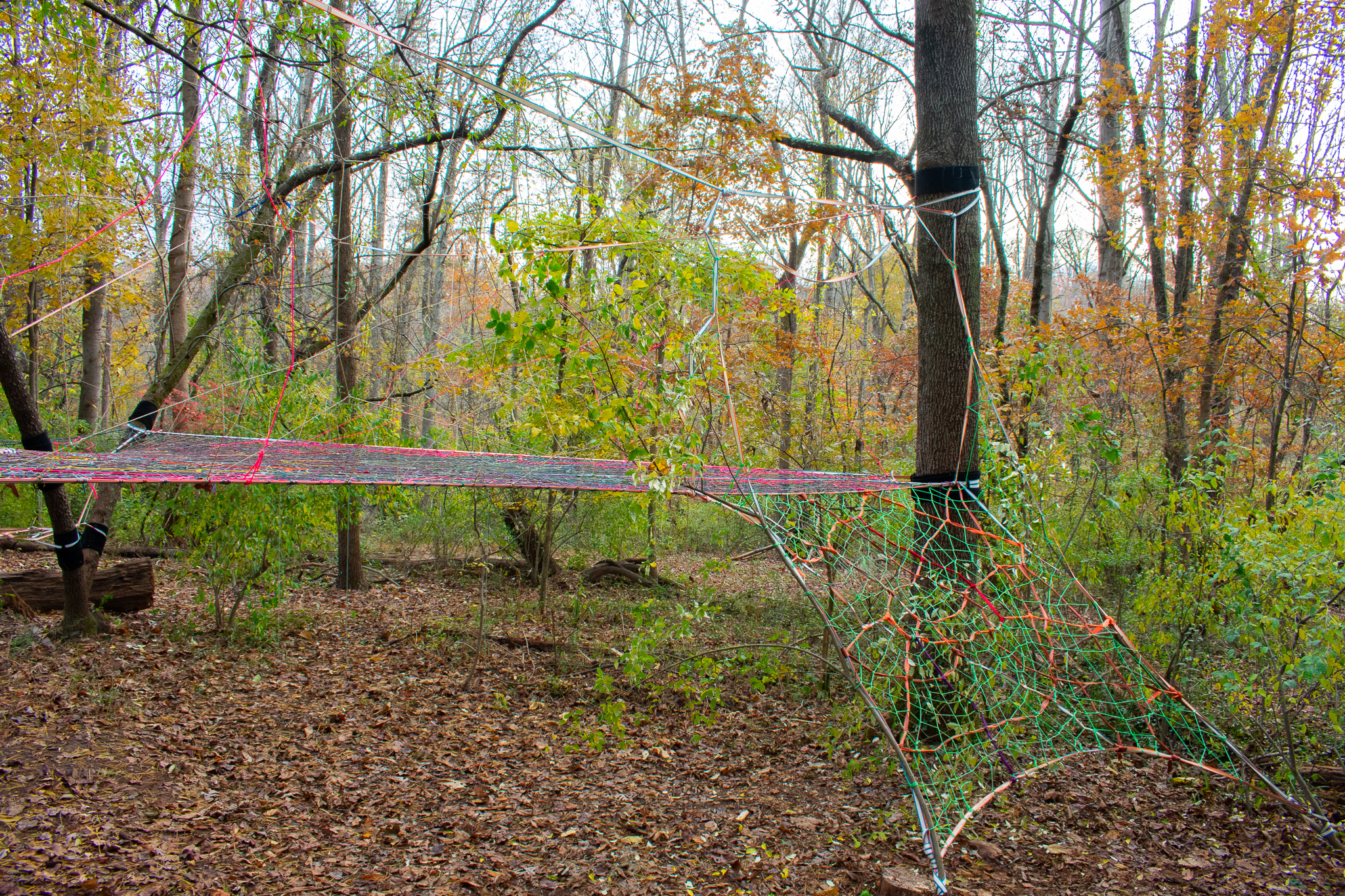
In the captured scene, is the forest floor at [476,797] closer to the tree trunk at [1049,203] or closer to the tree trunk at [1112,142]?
the tree trunk at [1049,203]

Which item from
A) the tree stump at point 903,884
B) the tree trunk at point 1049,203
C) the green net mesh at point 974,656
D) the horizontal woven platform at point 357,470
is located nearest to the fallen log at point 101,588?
the horizontal woven platform at point 357,470

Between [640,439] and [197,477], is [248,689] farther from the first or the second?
[640,439]

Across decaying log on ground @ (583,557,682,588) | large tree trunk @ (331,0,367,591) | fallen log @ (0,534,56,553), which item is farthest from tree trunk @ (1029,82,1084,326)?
fallen log @ (0,534,56,553)

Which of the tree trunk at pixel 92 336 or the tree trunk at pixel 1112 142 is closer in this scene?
the tree trunk at pixel 1112 142

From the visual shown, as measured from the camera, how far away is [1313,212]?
130 inches

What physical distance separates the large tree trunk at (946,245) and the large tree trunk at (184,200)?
3.35 metres

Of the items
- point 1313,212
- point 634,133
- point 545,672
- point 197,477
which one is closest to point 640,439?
point 197,477

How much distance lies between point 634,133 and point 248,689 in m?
4.83

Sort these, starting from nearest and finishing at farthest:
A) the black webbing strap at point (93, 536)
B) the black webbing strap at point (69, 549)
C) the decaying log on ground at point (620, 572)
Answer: the black webbing strap at point (69, 549) → the black webbing strap at point (93, 536) → the decaying log on ground at point (620, 572)

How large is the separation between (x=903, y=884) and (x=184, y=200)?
5157 mm

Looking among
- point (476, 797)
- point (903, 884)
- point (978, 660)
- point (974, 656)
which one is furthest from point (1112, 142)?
point (476, 797)

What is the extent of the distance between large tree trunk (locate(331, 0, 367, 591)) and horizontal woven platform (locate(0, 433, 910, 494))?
59.0 inches

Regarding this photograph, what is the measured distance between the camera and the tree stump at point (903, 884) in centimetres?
194

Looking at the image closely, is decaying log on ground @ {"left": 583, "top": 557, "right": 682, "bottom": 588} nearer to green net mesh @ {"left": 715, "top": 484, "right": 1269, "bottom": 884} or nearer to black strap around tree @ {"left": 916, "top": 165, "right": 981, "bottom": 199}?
green net mesh @ {"left": 715, "top": 484, "right": 1269, "bottom": 884}
